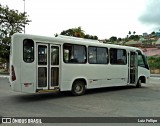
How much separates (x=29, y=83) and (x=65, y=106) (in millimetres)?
2005

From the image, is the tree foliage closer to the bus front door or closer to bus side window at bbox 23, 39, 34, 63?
the bus front door

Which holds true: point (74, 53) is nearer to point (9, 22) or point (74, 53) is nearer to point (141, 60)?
point (141, 60)

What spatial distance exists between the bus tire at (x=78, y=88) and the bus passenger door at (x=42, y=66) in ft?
6.06

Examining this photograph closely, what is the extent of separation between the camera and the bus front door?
11156mm

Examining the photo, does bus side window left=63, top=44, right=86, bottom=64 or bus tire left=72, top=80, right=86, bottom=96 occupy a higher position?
bus side window left=63, top=44, right=86, bottom=64

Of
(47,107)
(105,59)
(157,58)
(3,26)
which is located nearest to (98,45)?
(105,59)

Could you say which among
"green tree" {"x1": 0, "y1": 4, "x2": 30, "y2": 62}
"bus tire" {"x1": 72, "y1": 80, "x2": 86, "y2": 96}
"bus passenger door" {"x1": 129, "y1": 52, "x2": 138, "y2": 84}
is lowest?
"bus tire" {"x1": 72, "y1": 80, "x2": 86, "y2": 96}

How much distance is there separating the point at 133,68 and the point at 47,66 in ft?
23.4

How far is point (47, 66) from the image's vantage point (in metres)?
11.3

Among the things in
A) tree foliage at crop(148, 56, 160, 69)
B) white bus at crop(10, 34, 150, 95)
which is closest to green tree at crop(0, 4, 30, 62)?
tree foliage at crop(148, 56, 160, 69)

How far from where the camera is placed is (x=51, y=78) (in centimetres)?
1154

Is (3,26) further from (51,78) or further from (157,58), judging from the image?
Result: (51,78)

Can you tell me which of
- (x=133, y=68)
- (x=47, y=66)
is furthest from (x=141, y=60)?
(x=47, y=66)

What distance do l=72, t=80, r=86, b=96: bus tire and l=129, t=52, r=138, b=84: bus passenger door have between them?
4473 mm
